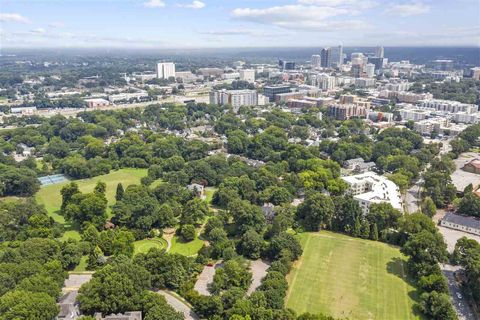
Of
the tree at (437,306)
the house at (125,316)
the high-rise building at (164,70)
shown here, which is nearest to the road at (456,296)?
the tree at (437,306)

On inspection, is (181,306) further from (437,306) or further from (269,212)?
(437,306)

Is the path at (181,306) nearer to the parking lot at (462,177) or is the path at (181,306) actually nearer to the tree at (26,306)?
the tree at (26,306)

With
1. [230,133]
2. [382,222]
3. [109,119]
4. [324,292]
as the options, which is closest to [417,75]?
[230,133]

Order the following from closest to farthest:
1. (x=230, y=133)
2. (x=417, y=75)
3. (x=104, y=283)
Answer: (x=104, y=283), (x=230, y=133), (x=417, y=75)

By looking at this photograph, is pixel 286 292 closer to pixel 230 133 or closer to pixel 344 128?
pixel 230 133

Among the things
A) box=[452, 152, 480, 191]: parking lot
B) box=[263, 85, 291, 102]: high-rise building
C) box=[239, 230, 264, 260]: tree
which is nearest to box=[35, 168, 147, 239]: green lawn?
box=[239, 230, 264, 260]: tree

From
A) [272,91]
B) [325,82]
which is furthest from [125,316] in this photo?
[325,82]
